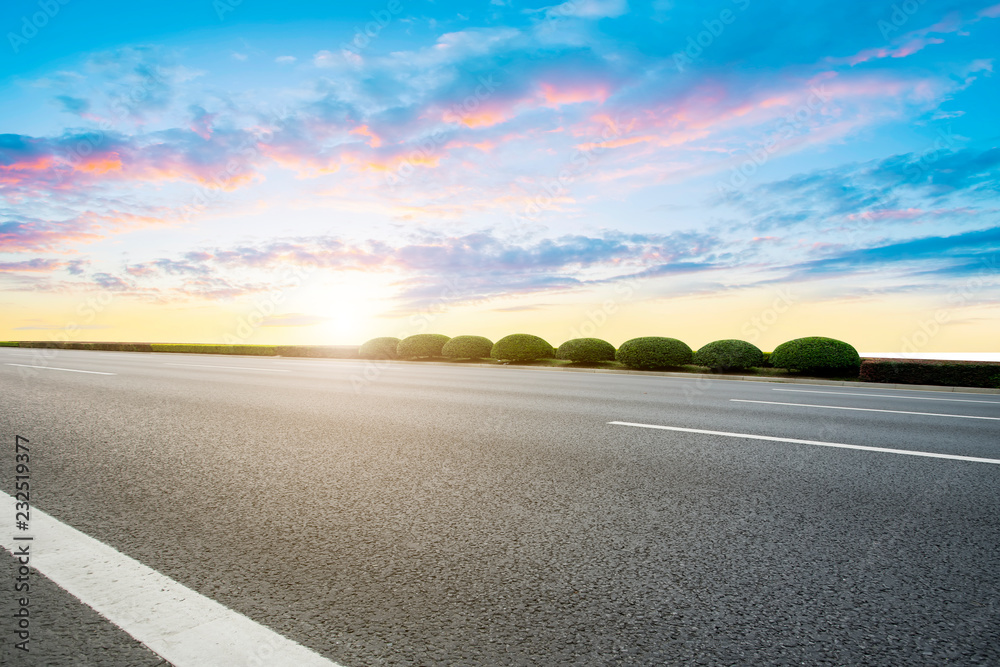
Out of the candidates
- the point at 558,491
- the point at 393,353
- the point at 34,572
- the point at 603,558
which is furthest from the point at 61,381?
the point at 393,353

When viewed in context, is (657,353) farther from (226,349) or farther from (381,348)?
(226,349)

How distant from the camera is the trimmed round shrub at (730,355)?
20.6 m

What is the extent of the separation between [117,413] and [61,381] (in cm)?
618

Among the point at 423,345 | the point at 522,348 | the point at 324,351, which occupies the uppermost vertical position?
the point at 423,345

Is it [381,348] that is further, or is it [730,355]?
[381,348]

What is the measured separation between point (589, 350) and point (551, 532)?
805 inches

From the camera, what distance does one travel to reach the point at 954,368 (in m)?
16.4

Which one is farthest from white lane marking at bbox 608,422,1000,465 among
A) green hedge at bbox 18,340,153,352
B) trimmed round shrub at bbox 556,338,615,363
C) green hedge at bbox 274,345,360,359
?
green hedge at bbox 18,340,153,352

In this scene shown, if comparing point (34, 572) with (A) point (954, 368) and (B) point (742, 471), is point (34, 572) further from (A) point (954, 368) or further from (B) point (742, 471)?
(A) point (954, 368)

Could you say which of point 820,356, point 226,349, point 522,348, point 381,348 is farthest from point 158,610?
point 226,349

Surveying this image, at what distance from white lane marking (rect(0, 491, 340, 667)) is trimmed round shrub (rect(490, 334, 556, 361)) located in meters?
22.2

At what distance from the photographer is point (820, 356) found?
19.2m

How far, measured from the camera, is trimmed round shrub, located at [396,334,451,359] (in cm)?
2817

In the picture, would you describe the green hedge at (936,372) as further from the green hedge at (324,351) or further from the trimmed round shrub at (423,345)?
the green hedge at (324,351)
